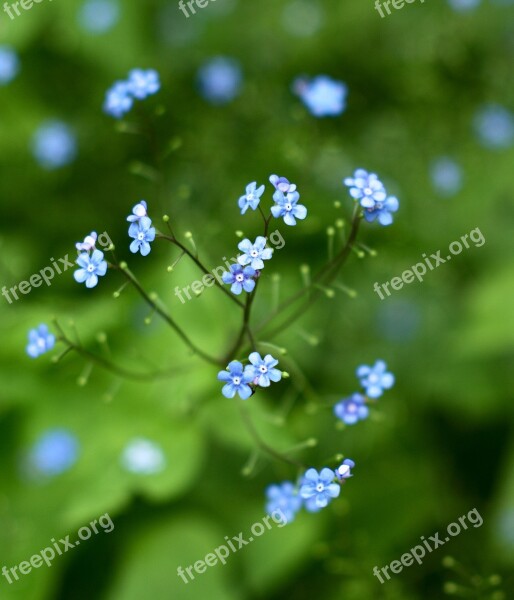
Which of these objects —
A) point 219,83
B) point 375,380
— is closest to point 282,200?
point 375,380

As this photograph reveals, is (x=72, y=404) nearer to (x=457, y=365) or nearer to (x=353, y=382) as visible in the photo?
(x=353, y=382)

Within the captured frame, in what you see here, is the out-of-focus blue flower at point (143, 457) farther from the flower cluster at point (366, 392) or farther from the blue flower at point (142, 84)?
the blue flower at point (142, 84)

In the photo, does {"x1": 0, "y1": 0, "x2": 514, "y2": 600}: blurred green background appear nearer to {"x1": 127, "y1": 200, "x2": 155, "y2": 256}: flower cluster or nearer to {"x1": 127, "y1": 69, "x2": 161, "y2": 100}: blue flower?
{"x1": 127, "y1": 69, "x2": 161, "y2": 100}: blue flower

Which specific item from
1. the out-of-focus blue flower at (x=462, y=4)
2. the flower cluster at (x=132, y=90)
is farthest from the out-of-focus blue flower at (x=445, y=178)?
the flower cluster at (x=132, y=90)

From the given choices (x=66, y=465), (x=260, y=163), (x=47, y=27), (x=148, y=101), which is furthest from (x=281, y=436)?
(x=47, y=27)

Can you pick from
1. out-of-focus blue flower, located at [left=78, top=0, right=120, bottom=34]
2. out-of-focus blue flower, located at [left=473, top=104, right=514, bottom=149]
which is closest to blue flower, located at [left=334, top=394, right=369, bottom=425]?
out-of-focus blue flower, located at [left=473, top=104, right=514, bottom=149]

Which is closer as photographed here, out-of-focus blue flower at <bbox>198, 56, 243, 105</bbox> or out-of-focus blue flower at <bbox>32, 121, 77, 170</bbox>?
out-of-focus blue flower at <bbox>32, 121, 77, 170</bbox>
